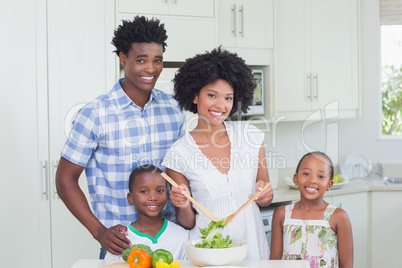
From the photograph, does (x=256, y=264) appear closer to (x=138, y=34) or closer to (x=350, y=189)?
(x=138, y=34)

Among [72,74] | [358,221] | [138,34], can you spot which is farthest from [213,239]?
[358,221]

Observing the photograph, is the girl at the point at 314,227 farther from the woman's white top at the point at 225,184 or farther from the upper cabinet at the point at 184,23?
the upper cabinet at the point at 184,23

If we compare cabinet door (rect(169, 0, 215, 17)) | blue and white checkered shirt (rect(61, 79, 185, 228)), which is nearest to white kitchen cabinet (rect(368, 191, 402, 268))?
cabinet door (rect(169, 0, 215, 17))

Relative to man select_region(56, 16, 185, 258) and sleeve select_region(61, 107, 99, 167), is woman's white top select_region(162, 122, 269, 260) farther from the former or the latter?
sleeve select_region(61, 107, 99, 167)

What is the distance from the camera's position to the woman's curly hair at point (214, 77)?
2188mm

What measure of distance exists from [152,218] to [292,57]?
200 centimetres

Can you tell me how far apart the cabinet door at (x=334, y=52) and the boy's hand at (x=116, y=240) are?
2.24 metres

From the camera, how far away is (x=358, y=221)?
3.85 metres

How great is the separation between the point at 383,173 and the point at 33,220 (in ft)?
8.17

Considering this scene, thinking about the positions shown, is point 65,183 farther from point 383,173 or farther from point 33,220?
point 383,173

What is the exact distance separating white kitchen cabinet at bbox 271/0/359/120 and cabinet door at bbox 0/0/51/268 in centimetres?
154

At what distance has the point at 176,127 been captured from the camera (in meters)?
2.39

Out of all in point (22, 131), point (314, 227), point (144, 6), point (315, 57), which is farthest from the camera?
point (315, 57)

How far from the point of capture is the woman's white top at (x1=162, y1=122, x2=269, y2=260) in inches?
86.0
